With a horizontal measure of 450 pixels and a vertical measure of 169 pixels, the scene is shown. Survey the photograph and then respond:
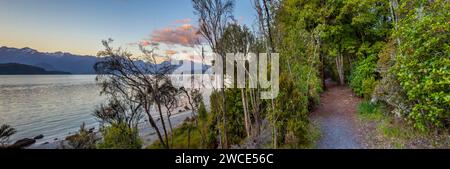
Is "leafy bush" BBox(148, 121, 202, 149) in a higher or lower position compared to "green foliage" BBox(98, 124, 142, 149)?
lower

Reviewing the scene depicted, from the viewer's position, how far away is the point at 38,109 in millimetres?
13086

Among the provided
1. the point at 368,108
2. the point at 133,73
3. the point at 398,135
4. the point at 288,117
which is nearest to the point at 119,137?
the point at 133,73

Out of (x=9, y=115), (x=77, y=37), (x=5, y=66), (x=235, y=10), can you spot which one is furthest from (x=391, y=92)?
(x=9, y=115)

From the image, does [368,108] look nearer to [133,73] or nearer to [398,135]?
[398,135]

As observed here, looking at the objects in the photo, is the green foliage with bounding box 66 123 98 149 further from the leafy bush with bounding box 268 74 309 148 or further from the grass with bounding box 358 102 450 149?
the grass with bounding box 358 102 450 149

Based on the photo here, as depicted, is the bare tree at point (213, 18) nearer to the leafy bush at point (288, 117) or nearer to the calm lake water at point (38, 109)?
the leafy bush at point (288, 117)

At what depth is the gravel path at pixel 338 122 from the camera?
18.4 feet

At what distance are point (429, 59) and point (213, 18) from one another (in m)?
6.34

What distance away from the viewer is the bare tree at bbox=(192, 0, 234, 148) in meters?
7.80

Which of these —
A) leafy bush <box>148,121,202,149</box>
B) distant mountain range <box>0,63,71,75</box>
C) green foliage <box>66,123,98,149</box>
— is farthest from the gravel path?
distant mountain range <box>0,63,71,75</box>

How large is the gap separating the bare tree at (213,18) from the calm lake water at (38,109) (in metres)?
7.59

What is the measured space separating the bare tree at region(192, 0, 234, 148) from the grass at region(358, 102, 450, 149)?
576 cm

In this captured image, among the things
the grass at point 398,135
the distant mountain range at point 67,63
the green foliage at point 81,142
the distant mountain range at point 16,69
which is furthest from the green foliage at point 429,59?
the distant mountain range at point 16,69
